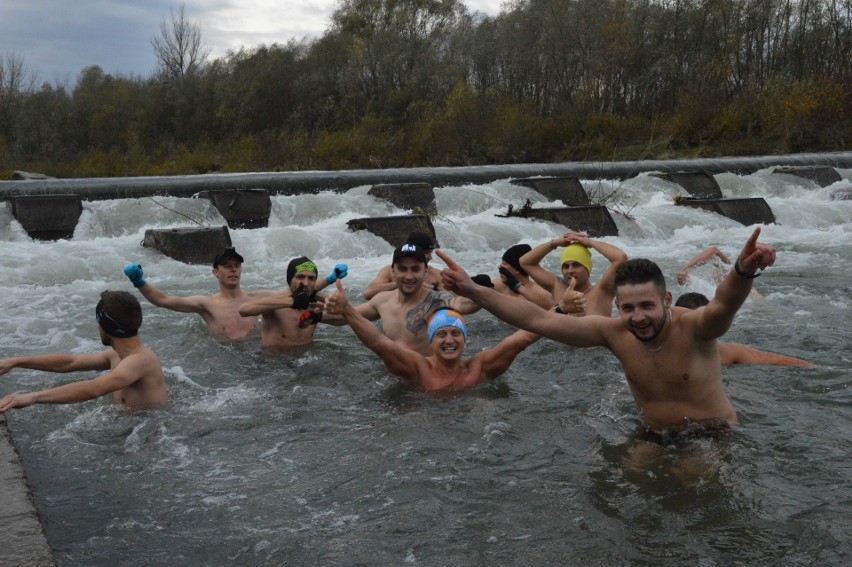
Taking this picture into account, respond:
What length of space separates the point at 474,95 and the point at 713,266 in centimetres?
1752

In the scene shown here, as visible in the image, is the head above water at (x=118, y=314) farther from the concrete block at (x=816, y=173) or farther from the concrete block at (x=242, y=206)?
the concrete block at (x=816, y=173)

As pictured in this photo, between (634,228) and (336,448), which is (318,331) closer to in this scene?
(336,448)

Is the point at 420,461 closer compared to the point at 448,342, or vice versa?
Result: the point at 420,461

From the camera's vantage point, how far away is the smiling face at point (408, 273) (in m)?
6.37

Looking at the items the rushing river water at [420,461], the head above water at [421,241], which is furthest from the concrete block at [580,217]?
the head above water at [421,241]

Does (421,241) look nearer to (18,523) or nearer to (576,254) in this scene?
(576,254)

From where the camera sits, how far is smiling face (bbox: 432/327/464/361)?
5809 mm

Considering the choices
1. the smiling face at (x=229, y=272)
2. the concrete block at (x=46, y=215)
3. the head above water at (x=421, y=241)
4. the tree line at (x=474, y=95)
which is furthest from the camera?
the tree line at (x=474, y=95)

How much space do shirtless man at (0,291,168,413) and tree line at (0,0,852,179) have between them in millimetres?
19583

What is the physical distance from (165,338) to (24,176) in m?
10.7

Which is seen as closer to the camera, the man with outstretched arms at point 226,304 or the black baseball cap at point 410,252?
the black baseball cap at point 410,252

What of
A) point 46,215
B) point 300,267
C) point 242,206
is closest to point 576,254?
point 300,267

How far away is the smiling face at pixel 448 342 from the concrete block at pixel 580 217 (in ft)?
26.5

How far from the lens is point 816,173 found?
707 inches
